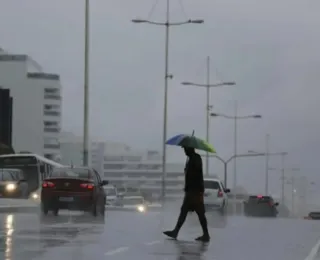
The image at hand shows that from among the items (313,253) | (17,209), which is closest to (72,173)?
(17,209)

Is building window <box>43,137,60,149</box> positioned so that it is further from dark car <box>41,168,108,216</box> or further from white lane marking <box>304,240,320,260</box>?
white lane marking <box>304,240,320,260</box>

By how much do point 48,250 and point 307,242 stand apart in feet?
23.8

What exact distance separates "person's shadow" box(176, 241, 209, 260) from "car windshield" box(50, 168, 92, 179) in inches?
405

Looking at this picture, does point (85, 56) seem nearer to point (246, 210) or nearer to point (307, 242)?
point (246, 210)

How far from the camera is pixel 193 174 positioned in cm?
1733

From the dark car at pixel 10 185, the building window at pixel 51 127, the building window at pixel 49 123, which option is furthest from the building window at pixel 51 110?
the dark car at pixel 10 185

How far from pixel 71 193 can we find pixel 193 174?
950 centimetres

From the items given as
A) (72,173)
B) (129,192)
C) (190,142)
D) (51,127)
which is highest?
(51,127)

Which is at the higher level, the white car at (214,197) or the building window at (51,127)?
the building window at (51,127)

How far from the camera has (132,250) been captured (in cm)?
1471

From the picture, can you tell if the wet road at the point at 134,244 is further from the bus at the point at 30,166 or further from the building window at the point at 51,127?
the building window at the point at 51,127

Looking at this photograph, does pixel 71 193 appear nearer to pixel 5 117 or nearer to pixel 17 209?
pixel 17 209

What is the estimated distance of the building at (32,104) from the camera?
178 m

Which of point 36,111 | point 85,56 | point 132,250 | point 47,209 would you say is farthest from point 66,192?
point 36,111
